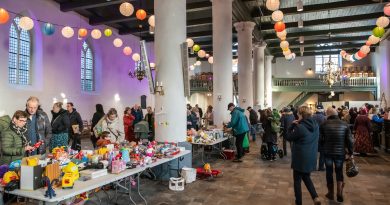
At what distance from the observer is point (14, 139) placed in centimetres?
463

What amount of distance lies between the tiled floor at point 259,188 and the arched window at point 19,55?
937 cm

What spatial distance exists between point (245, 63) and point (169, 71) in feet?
29.7

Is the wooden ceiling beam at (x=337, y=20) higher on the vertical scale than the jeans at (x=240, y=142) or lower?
higher

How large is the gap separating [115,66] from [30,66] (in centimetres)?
616

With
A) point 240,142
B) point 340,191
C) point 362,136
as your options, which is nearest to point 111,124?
point 240,142

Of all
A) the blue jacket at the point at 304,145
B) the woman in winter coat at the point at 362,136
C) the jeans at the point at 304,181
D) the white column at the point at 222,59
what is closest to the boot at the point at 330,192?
the jeans at the point at 304,181

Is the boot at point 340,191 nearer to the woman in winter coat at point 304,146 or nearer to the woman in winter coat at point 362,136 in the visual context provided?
the woman in winter coat at point 304,146

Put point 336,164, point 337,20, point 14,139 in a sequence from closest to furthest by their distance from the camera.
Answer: point 14,139 < point 336,164 < point 337,20

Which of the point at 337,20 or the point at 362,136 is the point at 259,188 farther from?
the point at 337,20

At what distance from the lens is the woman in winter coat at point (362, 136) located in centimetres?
1036

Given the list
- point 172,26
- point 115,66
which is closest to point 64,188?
point 172,26

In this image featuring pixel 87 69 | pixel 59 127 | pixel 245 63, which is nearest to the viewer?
pixel 59 127

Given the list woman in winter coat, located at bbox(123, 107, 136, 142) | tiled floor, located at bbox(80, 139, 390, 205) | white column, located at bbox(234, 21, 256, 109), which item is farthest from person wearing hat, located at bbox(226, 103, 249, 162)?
white column, located at bbox(234, 21, 256, 109)

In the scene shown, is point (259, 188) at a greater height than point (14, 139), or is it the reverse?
point (14, 139)
